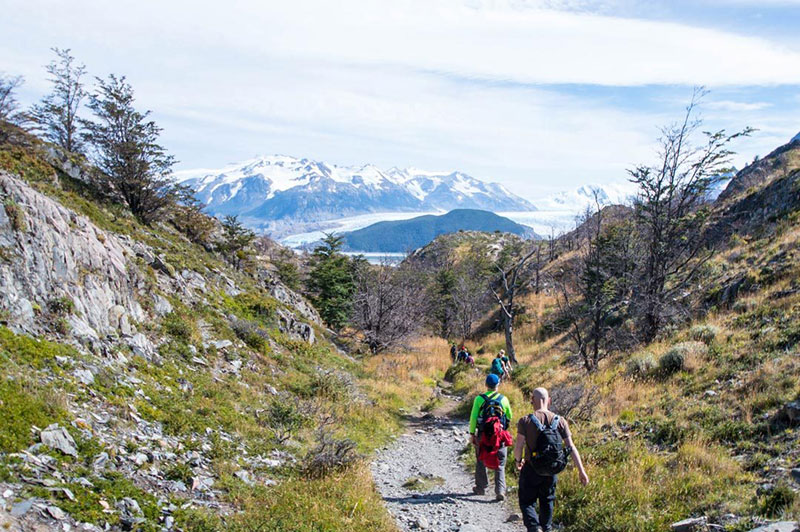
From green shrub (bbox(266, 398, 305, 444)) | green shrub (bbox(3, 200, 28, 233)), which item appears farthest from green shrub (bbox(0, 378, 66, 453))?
green shrub (bbox(266, 398, 305, 444))

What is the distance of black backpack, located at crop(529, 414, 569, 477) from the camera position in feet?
17.6

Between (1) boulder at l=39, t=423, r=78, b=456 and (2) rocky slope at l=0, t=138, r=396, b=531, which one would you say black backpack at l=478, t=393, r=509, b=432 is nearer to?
(2) rocky slope at l=0, t=138, r=396, b=531

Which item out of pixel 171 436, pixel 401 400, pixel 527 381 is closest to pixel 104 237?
pixel 171 436

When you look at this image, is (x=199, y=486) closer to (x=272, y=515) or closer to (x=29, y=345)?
(x=272, y=515)

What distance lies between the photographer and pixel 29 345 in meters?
6.93

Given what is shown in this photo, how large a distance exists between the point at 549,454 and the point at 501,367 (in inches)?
460

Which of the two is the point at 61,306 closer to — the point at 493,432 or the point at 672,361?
the point at 493,432

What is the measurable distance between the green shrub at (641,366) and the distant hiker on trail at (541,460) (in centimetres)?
822

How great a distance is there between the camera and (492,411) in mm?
7551

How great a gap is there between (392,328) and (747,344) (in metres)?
17.0

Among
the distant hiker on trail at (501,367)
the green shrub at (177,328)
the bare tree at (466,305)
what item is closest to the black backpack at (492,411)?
the distant hiker on trail at (501,367)

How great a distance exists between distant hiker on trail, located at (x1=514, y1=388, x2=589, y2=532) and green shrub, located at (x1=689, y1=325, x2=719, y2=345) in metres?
9.68

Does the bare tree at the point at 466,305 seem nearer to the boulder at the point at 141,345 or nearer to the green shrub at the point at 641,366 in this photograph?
the green shrub at the point at 641,366

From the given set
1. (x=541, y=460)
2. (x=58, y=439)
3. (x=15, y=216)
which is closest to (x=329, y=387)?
(x=58, y=439)
